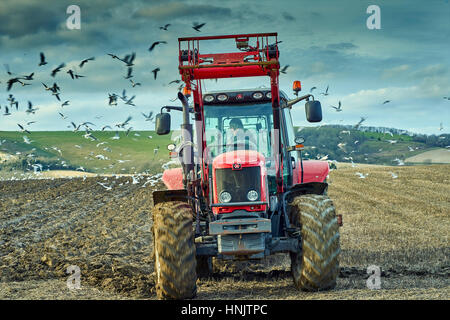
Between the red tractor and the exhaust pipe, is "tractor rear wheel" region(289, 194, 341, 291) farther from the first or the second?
the exhaust pipe

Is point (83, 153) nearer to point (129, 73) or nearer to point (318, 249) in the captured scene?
point (129, 73)

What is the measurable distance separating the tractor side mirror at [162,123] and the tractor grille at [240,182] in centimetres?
98

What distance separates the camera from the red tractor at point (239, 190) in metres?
6.62

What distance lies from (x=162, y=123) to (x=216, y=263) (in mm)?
3253

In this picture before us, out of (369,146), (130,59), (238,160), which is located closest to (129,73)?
(130,59)

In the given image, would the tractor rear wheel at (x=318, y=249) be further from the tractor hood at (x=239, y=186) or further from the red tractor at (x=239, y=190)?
the tractor hood at (x=239, y=186)

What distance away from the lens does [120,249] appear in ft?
36.0

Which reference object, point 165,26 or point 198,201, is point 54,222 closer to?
point 165,26

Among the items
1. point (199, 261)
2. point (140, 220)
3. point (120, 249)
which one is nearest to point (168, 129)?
point (199, 261)

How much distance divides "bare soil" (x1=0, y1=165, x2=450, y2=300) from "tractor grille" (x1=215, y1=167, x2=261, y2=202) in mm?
1206

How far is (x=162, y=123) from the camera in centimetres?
730

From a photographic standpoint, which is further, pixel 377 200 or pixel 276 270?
pixel 377 200
